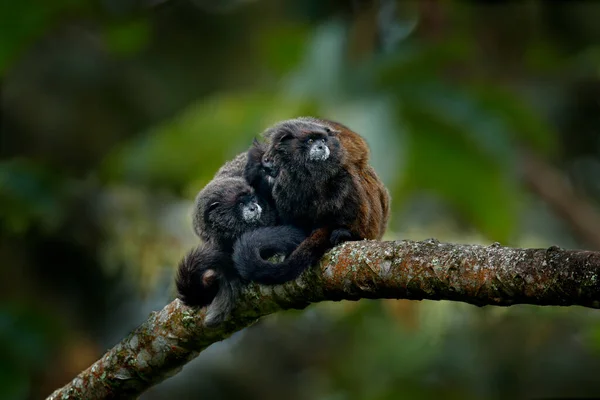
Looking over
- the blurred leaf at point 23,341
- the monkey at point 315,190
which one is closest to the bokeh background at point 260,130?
the blurred leaf at point 23,341

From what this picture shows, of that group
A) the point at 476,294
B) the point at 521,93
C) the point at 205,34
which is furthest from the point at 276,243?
the point at 521,93

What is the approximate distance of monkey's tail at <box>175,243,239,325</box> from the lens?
13.0 feet

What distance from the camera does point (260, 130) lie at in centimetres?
745

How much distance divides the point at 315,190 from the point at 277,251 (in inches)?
12.6

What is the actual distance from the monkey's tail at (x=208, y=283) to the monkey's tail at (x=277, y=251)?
0.40 feet

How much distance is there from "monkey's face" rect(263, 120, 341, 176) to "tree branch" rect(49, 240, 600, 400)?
19.8 inches

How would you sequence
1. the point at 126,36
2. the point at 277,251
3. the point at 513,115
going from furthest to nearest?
the point at 126,36, the point at 513,115, the point at 277,251

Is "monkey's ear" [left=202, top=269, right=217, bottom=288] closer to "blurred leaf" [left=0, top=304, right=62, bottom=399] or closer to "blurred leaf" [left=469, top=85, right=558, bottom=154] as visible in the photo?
"blurred leaf" [left=0, top=304, right=62, bottom=399]

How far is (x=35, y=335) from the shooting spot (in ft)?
25.7

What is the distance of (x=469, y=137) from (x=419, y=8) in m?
2.42

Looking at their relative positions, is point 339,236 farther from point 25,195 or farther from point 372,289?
point 25,195

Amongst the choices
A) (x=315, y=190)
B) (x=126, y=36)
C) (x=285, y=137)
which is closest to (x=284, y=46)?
(x=126, y=36)

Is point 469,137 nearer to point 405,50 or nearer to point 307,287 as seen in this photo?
point 405,50

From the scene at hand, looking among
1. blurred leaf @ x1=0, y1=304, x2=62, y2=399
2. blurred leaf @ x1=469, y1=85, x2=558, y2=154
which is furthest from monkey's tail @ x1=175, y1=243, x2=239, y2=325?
blurred leaf @ x1=469, y1=85, x2=558, y2=154
